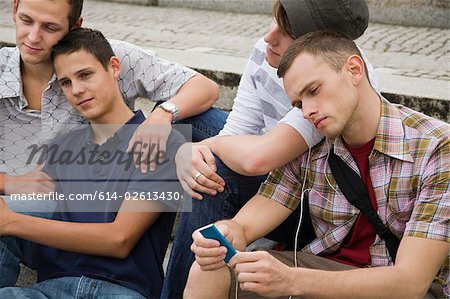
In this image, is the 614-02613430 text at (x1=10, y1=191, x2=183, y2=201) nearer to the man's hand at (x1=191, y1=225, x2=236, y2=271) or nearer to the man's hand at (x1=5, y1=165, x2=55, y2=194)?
the man's hand at (x1=5, y1=165, x2=55, y2=194)

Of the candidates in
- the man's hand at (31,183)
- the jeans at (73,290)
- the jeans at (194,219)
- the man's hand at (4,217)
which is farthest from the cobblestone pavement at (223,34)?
the man's hand at (4,217)

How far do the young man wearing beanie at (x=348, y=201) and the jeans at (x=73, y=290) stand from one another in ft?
1.43

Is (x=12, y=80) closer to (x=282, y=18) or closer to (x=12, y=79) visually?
(x=12, y=79)

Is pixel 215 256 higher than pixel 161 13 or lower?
higher

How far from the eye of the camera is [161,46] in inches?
251

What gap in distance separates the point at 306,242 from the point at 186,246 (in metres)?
0.46

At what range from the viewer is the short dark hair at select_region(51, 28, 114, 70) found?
12.0 ft

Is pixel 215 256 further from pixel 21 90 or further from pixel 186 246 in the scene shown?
pixel 21 90

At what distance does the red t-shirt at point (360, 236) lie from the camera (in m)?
3.02

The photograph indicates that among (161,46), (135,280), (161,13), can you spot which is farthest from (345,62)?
(161,13)

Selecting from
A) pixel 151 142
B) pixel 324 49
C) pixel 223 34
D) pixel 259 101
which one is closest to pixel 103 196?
pixel 151 142

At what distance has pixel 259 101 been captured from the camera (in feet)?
12.2

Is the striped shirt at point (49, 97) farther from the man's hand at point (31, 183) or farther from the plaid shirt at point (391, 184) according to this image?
the plaid shirt at point (391, 184)

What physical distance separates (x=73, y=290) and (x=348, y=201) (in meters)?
1.10
